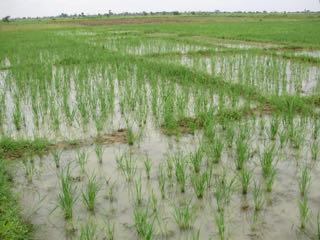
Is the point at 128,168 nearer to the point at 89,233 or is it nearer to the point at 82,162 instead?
the point at 82,162

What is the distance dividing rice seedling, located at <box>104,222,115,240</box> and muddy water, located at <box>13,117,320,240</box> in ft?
0.10

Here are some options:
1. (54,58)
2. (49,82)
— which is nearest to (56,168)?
(49,82)

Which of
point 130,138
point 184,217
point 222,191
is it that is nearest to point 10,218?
point 184,217

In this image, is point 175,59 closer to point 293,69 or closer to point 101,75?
point 101,75

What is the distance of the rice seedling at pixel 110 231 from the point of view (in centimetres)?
257

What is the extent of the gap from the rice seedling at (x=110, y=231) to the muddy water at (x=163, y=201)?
32 mm

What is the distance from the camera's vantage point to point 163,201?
3.07 meters

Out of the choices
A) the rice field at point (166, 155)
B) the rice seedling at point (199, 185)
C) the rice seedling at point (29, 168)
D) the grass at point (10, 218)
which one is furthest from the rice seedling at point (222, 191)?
the rice seedling at point (29, 168)

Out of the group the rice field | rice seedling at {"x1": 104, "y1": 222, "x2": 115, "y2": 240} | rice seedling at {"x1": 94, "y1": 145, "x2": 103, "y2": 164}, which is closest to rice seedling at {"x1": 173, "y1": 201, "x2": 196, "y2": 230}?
the rice field

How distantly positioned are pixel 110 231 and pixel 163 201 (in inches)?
23.2

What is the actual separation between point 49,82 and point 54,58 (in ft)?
11.5

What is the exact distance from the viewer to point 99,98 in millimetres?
6148

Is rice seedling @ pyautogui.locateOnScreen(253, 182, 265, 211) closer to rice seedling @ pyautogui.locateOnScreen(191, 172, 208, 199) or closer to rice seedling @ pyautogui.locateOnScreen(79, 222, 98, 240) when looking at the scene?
rice seedling @ pyautogui.locateOnScreen(191, 172, 208, 199)

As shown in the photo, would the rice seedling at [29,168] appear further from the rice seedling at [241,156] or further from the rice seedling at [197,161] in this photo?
the rice seedling at [241,156]
